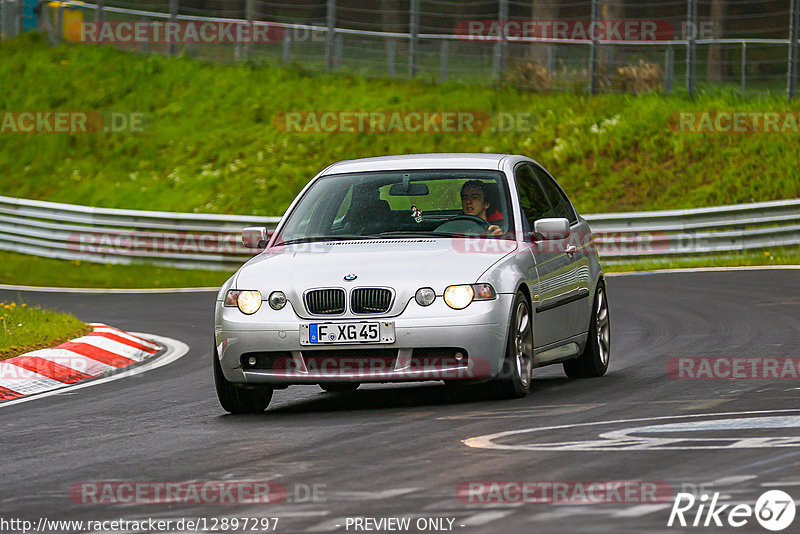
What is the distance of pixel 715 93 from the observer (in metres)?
29.6

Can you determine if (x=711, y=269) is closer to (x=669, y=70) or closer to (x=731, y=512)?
(x=669, y=70)

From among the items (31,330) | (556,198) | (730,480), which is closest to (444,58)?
(31,330)

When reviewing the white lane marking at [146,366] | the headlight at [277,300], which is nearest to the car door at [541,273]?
the headlight at [277,300]

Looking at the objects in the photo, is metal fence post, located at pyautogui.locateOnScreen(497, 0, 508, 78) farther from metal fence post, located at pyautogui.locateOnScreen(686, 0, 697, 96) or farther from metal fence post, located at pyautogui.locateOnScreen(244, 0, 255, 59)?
metal fence post, located at pyautogui.locateOnScreen(244, 0, 255, 59)

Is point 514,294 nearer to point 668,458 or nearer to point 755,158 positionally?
point 668,458

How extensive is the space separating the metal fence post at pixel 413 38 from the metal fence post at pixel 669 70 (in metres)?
5.40

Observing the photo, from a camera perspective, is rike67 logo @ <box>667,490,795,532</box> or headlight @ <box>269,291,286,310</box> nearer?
rike67 logo @ <box>667,490,795,532</box>

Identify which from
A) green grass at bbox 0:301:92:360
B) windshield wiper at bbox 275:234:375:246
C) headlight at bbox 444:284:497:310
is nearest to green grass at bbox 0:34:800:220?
green grass at bbox 0:301:92:360

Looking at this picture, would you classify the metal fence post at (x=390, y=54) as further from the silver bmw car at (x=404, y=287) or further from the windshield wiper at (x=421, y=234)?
the windshield wiper at (x=421, y=234)

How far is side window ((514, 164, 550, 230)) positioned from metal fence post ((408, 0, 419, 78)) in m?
21.5

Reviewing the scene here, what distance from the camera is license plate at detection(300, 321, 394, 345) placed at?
9039 millimetres

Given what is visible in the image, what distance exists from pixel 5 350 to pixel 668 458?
710 centimetres

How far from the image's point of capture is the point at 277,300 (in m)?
9.27

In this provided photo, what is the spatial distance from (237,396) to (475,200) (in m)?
2.11
